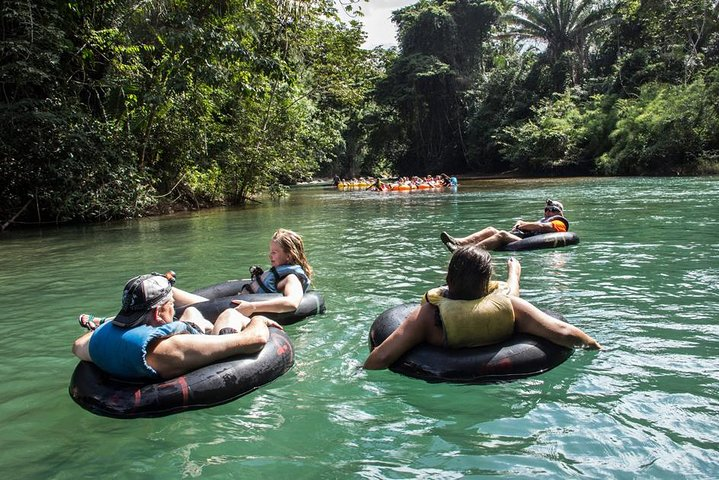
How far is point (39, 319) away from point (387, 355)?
4398 mm

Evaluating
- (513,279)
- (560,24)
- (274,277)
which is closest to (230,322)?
(274,277)

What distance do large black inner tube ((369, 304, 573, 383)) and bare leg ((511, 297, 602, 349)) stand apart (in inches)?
2.1

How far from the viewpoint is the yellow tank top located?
14.2 feet

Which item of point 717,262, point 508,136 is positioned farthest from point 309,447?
point 508,136

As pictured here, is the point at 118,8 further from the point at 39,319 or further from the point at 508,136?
the point at 508,136

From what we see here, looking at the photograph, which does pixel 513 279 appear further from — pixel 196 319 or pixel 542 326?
pixel 196 319

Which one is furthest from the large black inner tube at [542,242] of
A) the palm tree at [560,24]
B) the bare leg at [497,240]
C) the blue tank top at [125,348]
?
the palm tree at [560,24]

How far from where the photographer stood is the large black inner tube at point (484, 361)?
4242 millimetres

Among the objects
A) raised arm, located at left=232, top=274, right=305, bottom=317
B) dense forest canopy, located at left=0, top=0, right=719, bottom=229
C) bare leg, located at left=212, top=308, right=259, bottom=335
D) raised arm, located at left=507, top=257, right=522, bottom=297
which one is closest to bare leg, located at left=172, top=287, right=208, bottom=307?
raised arm, located at left=232, top=274, right=305, bottom=317

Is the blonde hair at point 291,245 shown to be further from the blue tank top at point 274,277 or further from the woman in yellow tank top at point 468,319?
the woman in yellow tank top at point 468,319

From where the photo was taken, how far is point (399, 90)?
1841 inches

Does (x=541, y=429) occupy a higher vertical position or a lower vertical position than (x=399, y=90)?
lower

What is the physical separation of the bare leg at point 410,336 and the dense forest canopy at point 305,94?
11.1 metres

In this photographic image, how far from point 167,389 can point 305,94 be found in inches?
837
